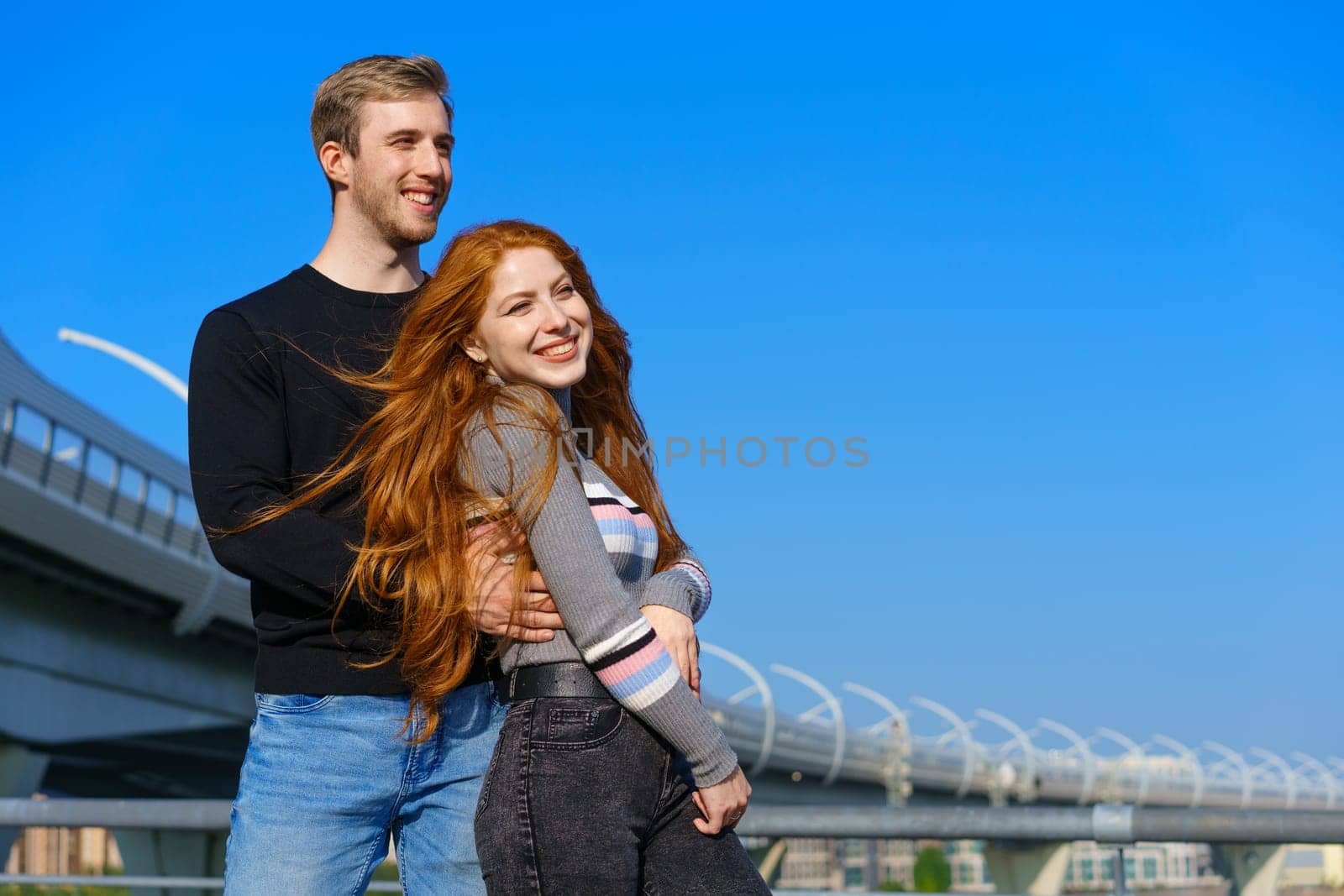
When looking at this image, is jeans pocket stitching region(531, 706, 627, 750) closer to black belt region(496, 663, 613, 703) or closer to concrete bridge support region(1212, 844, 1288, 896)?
black belt region(496, 663, 613, 703)

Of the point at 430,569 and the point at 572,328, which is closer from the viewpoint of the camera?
the point at 430,569

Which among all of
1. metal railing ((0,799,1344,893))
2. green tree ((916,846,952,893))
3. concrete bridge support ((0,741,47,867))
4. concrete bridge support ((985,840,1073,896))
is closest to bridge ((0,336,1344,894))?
concrete bridge support ((0,741,47,867))

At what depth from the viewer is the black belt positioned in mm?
2650

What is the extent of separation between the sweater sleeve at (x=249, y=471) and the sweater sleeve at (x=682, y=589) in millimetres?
621

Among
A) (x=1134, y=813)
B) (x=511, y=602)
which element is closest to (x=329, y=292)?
(x=511, y=602)

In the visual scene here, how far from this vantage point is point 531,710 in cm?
266

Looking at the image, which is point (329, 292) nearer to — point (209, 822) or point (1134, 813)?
point (209, 822)

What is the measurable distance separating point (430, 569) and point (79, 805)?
123 inches

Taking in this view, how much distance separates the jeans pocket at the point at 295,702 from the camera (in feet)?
9.51

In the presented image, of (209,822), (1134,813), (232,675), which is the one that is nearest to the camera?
(1134,813)

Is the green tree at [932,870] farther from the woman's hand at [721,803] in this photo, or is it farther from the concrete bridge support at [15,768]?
the woman's hand at [721,803]

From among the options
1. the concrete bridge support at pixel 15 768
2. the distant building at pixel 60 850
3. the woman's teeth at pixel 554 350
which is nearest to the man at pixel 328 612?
the woman's teeth at pixel 554 350

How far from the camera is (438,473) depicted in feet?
9.08

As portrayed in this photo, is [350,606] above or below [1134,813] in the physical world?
above
